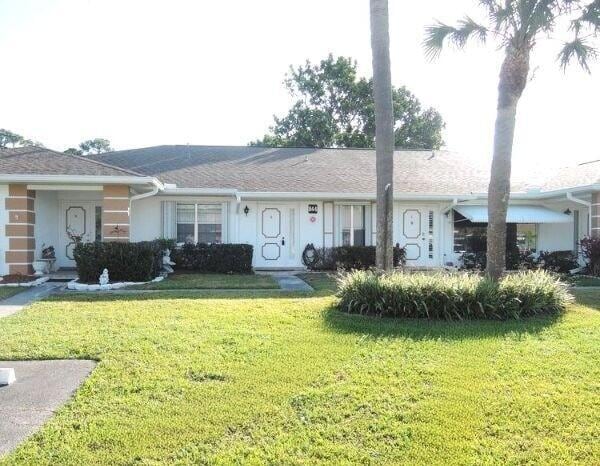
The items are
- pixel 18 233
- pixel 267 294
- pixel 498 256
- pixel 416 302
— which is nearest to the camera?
pixel 416 302

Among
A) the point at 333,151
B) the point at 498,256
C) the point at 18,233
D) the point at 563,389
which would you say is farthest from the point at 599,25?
the point at 18,233

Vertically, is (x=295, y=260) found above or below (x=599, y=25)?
below

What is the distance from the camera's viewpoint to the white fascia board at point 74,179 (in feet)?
46.8

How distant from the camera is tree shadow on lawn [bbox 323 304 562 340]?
7.81m

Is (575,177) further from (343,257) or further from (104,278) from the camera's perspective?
(104,278)

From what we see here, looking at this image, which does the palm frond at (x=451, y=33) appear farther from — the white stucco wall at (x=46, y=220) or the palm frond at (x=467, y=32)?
the white stucco wall at (x=46, y=220)

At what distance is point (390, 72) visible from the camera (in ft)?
37.2

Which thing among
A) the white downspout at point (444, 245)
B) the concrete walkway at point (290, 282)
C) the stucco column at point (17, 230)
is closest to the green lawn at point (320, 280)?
the concrete walkway at point (290, 282)

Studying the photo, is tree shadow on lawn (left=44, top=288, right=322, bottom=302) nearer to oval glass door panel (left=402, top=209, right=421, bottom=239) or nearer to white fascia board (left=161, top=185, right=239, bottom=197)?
white fascia board (left=161, top=185, right=239, bottom=197)

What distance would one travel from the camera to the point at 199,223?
18.4m

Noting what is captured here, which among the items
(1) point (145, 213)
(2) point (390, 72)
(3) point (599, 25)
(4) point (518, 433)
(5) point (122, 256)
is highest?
(3) point (599, 25)

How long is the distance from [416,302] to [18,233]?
11.6 metres

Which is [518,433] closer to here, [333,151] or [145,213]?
Answer: [145,213]

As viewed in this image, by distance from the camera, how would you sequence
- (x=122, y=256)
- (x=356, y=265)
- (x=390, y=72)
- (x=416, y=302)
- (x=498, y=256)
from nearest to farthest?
(x=416, y=302)
(x=498, y=256)
(x=390, y=72)
(x=122, y=256)
(x=356, y=265)
